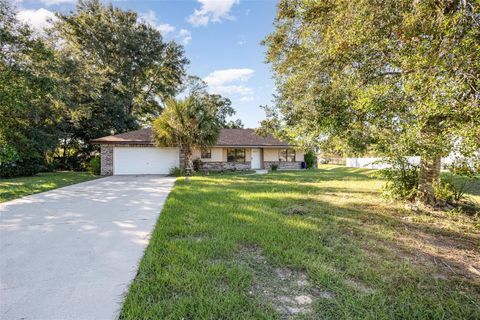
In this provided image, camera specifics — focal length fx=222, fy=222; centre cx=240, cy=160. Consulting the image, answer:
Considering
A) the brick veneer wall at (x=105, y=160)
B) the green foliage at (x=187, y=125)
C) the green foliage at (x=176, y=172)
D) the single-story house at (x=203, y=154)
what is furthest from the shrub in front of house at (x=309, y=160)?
the brick veneer wall at (x=105, y=160)

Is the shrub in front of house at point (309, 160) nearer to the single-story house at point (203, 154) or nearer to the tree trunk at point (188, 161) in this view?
the single-story house at point (203, 154)

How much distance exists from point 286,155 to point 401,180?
14.9m

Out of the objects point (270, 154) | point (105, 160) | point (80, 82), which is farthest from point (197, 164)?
point (80, 82)

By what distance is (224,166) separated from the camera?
62.8 ft

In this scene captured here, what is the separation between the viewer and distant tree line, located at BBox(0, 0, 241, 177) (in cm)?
946

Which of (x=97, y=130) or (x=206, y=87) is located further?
(x=206, y=87)

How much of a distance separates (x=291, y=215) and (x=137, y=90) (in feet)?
81.5

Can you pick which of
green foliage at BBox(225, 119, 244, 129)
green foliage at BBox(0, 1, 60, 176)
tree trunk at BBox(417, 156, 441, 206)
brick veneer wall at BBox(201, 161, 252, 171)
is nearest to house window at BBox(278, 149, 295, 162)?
brick veneer wall at BBox(201, 161, 252, 171)

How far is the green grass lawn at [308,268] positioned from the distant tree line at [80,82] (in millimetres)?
9447

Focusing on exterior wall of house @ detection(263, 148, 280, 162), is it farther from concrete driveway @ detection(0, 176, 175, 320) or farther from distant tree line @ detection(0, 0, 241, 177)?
concrete driveway @ detection(0, 176, 175, 320)

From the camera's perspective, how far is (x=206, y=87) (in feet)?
81.0

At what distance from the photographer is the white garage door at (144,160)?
15523 millimetres

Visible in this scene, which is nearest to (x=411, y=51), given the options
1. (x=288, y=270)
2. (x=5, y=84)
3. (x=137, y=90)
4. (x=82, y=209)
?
(x=288, y=270)

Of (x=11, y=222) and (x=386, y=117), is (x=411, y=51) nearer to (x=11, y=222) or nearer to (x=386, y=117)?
(x=386, y=117)
